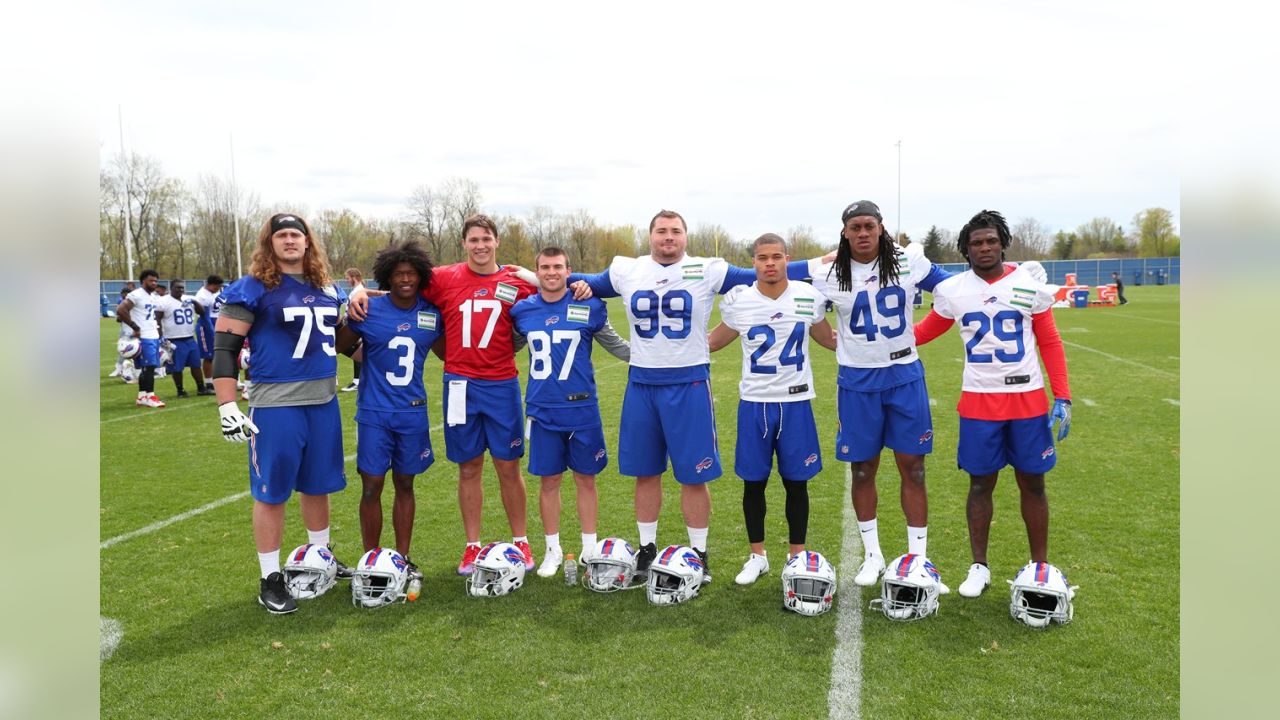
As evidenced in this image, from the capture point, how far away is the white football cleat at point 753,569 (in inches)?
196

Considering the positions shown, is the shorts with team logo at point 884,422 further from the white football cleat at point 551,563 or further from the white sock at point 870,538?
the white football cleat at point 551,563

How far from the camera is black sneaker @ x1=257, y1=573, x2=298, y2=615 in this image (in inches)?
185

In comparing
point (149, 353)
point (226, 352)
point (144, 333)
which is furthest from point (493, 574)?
point (144, 333)

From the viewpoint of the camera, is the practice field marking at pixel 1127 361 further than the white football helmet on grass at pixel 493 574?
Yes

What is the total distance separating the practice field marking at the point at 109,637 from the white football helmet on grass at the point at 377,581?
121 cm

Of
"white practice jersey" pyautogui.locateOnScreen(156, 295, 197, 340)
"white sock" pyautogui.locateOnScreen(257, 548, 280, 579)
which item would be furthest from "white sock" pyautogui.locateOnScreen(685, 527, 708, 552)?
"white practice jersey" pyautogui.locateOnScreen(156, 295, 197, 340)

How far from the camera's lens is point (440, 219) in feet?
196

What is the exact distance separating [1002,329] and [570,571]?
296 centimetres

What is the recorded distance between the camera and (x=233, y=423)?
15.0ft

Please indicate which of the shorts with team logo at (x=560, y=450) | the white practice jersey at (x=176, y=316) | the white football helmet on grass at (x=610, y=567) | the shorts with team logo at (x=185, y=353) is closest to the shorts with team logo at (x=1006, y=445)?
the white football helmet on grass at (x=610, y=567)

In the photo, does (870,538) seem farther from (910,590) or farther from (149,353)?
(149,353)

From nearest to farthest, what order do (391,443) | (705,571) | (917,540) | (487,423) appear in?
(917,540) < (705,571) < (391,443) < (487,423)
